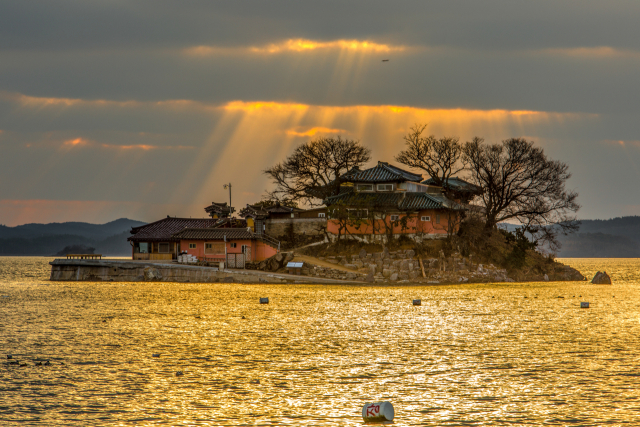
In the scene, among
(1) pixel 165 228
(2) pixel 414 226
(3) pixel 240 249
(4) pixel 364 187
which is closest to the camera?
(3) pixel 240 249

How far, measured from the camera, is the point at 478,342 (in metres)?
34.8

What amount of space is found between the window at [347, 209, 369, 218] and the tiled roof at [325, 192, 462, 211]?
28.5 inches

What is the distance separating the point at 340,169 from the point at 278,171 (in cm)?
1041

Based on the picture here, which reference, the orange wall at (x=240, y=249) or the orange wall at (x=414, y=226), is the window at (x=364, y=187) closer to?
the orange wall at (x=414, y=226)

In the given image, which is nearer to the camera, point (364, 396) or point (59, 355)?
point (364, 396)

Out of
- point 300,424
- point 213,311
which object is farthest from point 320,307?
point 300,424

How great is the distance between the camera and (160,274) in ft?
270

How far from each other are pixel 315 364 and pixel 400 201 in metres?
61.3

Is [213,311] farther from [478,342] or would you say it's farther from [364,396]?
[364,396]

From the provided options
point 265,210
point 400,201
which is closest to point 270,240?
point 265,210

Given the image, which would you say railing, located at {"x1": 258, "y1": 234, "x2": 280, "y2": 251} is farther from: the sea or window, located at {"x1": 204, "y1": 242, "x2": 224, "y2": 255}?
the sea

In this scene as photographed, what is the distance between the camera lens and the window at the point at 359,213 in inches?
3447

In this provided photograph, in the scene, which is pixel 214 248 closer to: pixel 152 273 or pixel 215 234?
pixel 215 234

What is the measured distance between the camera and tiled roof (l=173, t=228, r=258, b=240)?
85.8m
